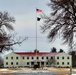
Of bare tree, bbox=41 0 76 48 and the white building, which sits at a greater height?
bare tree, bbox=41 0 76 48

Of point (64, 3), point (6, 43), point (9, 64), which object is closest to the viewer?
point (64, 3)

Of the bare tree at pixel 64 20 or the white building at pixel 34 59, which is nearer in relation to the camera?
the bare tree at pixel 64 20

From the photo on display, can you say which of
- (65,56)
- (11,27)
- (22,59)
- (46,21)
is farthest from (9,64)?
(46,21)

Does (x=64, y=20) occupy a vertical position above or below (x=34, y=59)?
above

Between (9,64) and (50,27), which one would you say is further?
(9,64)

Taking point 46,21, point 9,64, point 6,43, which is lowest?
point 9,64

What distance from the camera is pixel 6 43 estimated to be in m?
30.9

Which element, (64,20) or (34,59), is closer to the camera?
(64,20)

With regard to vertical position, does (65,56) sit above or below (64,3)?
below

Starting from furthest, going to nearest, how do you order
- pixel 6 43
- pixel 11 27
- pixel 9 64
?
1. pixel 9 64
2. pixel 11 27
3. pixel 6 43

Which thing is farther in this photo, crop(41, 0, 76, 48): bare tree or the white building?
the white building

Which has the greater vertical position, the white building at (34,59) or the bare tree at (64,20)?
the bare tree at (64,20)

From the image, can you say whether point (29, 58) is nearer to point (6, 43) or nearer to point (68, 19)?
point (6, 43)

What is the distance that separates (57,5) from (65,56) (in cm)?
10447
